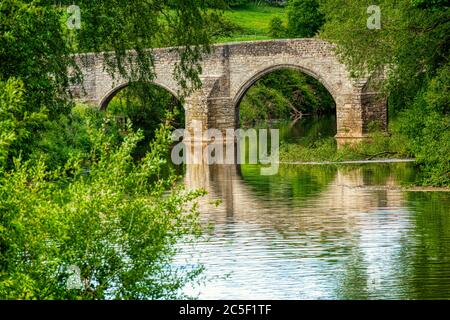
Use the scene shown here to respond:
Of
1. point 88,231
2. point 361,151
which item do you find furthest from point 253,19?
point 88,231

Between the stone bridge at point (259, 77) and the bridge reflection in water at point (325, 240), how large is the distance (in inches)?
453

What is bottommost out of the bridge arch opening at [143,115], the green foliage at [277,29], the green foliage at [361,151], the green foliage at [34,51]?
the green foliage at [361,151]

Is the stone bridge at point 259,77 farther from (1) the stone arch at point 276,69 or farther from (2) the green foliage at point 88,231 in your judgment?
(2) the green foliage at point 88,231

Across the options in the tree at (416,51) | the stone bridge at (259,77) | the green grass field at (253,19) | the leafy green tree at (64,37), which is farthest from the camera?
the green grass field at (253,19)

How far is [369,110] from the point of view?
4050 cm

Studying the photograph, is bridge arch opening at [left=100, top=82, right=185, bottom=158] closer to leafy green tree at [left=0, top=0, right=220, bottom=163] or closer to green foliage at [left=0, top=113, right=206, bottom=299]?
leafy green tree at [left=0, top=0, right=220, bottom=163]

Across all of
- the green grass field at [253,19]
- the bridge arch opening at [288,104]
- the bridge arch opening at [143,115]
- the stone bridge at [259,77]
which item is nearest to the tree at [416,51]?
the bridge arch opening at [143,115]

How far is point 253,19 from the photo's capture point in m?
74.2

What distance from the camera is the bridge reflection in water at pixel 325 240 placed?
48.9ft

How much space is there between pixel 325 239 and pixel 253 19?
56.2 metres

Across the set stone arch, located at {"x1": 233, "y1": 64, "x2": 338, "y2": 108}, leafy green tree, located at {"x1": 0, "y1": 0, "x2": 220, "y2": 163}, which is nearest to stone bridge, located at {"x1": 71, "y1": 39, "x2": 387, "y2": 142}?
stone arch, located at {"x1": 233, "y1": 64, "x2": 338, "y2": 108}

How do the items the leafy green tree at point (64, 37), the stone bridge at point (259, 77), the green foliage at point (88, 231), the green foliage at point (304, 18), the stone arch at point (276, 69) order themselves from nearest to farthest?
the green foliage at point (88, 231) < the leafy green tree at point (64, 37) < the stone bridge at point (259, 77) < the stone arch at point (276, 69) < the green foliage at point (304, 18)
